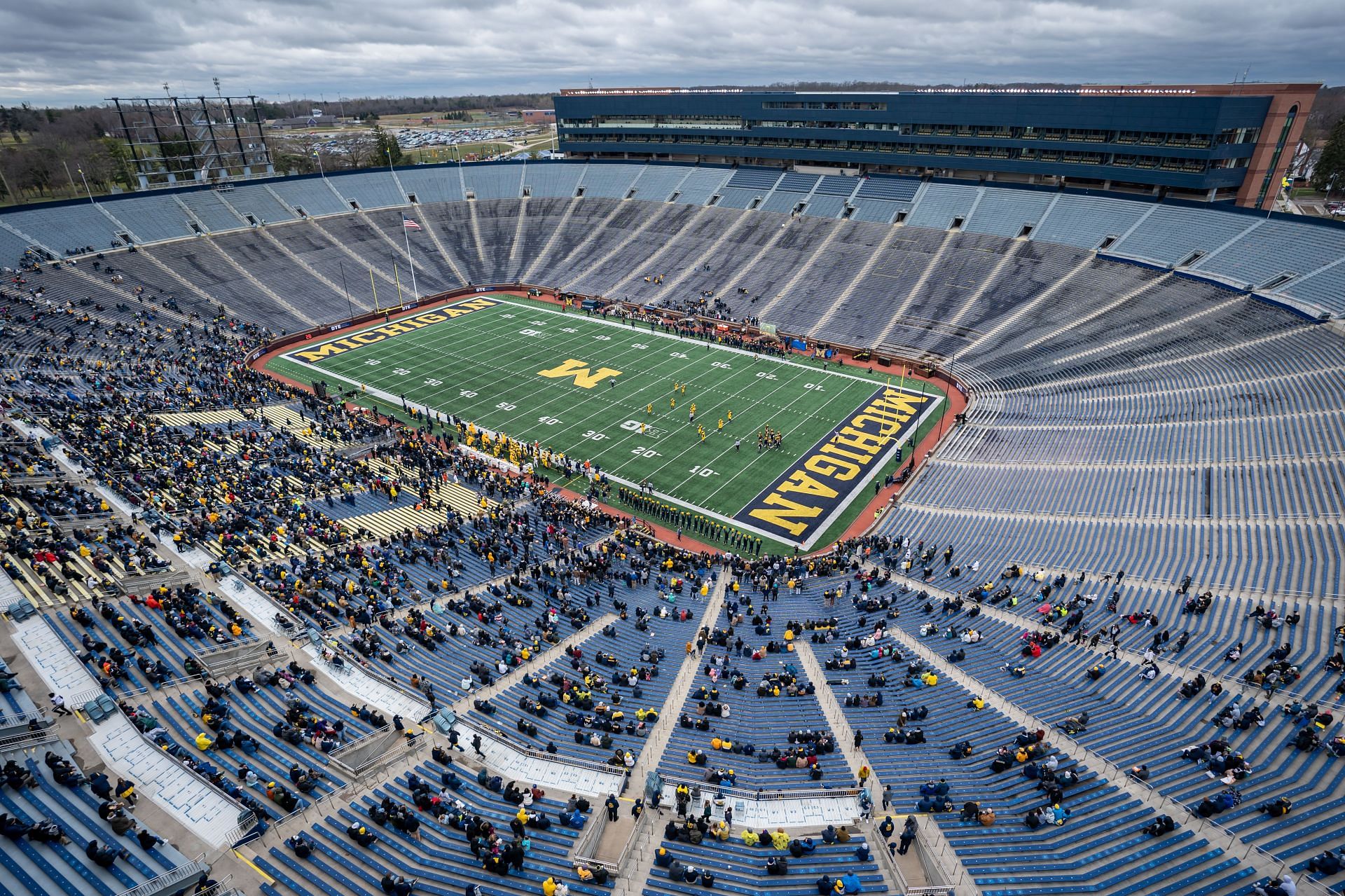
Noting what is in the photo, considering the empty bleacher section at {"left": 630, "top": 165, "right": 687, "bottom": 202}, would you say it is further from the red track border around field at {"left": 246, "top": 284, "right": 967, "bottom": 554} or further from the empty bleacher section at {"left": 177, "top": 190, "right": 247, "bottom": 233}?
the empty bleacher section at {"left": 177, "top": 190, "right": 247, "bottom": 233}

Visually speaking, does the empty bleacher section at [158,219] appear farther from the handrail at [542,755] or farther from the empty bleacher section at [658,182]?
the handrail at [542,755]

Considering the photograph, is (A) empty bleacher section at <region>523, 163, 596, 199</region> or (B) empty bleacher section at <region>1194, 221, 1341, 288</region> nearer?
(B) empty bleacher section at <region>1194, 221, 1341, 288</region>

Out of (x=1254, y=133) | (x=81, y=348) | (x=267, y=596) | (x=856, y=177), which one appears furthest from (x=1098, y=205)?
(x=81, y=348)

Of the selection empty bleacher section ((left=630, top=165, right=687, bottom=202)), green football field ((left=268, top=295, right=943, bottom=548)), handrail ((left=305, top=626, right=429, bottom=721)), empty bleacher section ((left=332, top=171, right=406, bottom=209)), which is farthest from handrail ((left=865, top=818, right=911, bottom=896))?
empty bleacher section ((left=332, top=171, right=406, bottom=209))

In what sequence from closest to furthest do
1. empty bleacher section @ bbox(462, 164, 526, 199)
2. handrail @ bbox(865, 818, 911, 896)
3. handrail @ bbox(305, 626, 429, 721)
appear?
1. handrail @ bbox(865, 818, 911, 896)
2. handrail @ bbox(305, 626, 429, 721)
3. empty bleacher section @ bbox(462, 164, 526, 199)

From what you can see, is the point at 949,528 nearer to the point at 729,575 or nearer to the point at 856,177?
the point at 729,575

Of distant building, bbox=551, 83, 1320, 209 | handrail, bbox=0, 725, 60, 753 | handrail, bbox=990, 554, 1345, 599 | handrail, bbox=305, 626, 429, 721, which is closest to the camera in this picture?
handrail, bbox=0, 725, 60, 753

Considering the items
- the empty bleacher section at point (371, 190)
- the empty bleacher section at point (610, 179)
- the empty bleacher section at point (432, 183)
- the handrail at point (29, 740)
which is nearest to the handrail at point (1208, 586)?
the handrail at point (29, 740)

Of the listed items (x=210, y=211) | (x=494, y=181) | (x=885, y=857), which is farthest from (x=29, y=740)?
(x=494, y=181)
